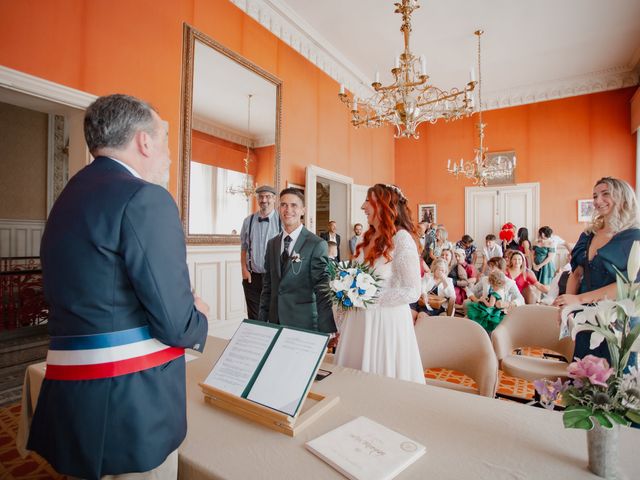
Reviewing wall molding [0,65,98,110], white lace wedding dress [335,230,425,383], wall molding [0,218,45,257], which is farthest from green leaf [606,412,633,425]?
wall molding [0,218,45,257]

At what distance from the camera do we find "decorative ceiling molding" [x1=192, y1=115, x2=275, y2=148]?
484cm

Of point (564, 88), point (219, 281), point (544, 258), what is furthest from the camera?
point (564, 88)

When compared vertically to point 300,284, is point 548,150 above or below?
above

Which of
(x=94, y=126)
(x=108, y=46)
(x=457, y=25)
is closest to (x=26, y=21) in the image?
(x=108, y=46)

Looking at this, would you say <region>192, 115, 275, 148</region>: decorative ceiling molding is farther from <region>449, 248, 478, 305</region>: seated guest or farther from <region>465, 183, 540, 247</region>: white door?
<region>465, 183, 540, 247</region>: white door

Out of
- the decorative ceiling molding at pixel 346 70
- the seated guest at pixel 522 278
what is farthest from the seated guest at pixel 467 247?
the decorative ceiling molding at pixel 346 70

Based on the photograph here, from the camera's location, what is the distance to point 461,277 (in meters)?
5.84

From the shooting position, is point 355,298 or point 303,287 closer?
point 355,298

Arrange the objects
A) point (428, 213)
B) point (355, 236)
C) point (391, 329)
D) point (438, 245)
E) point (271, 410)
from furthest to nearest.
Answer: point (428, 213)
point (355, 236)
point (438, 245)
point (391, 329)
point (271, 410)

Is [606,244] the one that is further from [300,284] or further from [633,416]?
[300,284]

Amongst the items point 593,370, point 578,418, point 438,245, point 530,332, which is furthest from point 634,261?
point 438,245

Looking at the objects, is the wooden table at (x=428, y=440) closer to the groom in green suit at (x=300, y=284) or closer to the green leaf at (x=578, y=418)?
the green leaf at (x=578, y=418)

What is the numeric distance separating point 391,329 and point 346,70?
23.9 feet

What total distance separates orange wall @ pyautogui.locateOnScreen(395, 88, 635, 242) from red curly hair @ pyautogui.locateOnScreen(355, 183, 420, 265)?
8.41 m
